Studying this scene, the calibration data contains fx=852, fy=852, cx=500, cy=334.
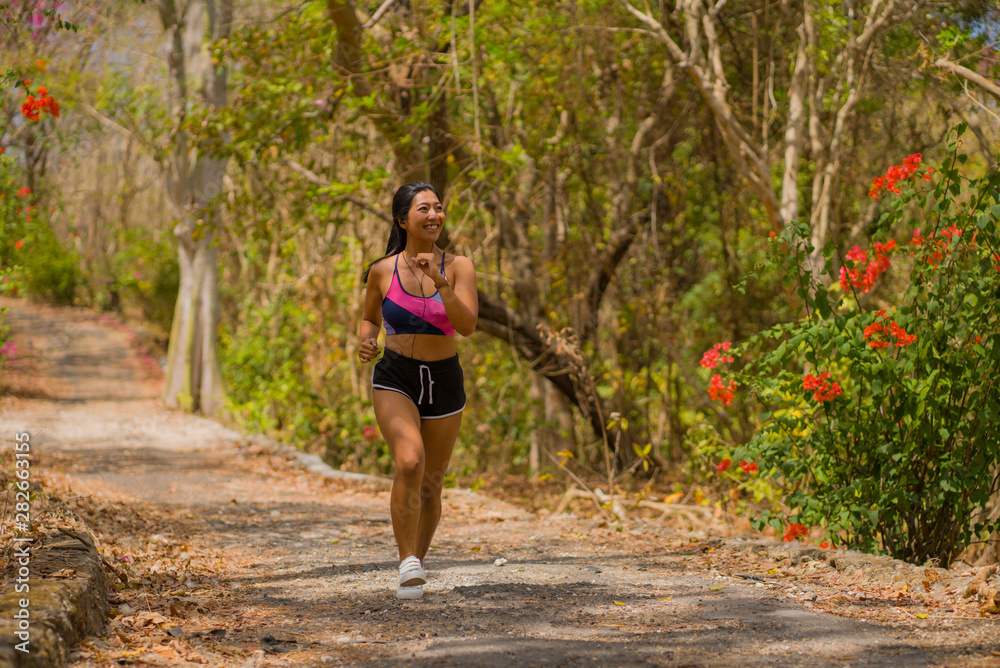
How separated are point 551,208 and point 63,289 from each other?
80.7ft

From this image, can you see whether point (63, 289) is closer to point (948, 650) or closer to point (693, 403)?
point (693, 403)

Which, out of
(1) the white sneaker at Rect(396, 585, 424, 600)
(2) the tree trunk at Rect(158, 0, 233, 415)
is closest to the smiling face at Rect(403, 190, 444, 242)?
(1) the white sneaker at Rect(396, 585, 424, 600)

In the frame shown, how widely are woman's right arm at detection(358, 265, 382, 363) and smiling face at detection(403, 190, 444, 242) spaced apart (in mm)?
261

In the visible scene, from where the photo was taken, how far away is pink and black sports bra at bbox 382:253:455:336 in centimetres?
375

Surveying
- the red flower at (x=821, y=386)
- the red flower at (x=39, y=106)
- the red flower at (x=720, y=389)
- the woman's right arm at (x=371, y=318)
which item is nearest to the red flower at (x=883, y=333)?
the red flower at (x=821, y=386)

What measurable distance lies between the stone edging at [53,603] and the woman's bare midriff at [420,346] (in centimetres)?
153

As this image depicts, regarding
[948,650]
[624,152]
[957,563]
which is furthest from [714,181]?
[948,650]

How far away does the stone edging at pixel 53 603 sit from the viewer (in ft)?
8.41

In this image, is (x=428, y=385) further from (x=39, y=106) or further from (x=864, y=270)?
(x=39, y=106)

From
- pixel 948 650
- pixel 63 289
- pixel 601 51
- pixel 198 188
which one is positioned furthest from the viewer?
pixel 63 289

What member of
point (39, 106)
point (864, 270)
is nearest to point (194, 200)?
point (39, 106)

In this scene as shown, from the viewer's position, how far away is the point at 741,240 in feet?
39.2

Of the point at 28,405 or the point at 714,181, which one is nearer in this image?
the point at 714,181

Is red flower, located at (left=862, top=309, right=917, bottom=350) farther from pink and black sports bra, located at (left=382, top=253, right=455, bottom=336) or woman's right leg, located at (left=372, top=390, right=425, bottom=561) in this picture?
woman's right leg, located at (left=372, top=390, right=425, bottom=561)
